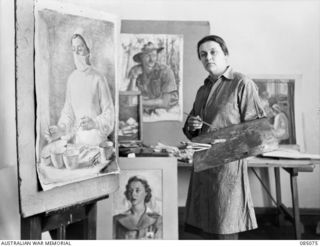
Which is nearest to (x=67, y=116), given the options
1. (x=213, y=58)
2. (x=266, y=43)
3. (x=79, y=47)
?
(x=79, y=47)

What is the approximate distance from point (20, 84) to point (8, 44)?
0.91ft

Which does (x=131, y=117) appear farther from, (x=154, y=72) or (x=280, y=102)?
(x=280, y=102)

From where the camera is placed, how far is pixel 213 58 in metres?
1.31

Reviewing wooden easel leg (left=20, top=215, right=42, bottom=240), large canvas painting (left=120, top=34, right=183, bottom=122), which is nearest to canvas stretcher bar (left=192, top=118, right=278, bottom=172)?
large canvas painting (left=120, top=34, right=183, bottom=122)

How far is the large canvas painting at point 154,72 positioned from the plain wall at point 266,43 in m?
0.05

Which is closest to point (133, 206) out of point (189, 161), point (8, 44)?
point (189, 161)

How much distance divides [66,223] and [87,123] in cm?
30

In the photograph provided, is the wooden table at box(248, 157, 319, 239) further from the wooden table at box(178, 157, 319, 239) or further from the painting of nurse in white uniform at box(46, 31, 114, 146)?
the painting of nurse in white uniform at box(46, 31, 114, 146)

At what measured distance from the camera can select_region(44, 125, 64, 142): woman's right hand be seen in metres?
1.10

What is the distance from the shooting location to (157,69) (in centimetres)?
133

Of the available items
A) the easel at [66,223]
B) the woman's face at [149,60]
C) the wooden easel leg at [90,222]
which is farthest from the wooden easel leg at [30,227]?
the woman's face at [149,60]

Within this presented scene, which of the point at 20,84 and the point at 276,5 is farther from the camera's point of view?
the point at 276,5

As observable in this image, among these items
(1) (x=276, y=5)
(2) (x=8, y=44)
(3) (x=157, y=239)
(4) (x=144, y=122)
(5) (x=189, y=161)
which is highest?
(1) (x=276, y=5)

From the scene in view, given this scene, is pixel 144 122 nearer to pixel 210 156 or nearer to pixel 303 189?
pixel 210 156
